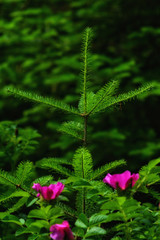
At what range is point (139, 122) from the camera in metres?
4.04

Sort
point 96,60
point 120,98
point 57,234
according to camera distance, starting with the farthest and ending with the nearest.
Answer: point 96,60
point 120,98
point 57,234

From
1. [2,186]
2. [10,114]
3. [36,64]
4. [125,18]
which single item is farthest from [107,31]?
[2,186]

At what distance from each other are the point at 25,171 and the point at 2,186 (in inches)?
16.6

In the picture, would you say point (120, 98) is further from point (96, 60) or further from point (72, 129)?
point (96, 60)

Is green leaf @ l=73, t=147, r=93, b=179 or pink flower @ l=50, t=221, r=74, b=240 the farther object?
green leaf @ l=73, t=147, r=93, b=179

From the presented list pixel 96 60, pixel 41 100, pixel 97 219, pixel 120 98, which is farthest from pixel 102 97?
pixel 96 60

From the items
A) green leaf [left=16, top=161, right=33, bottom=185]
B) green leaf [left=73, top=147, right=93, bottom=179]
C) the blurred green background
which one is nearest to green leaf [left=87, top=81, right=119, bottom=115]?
green leaf [left=73, top=147, right=93, bottom=179]

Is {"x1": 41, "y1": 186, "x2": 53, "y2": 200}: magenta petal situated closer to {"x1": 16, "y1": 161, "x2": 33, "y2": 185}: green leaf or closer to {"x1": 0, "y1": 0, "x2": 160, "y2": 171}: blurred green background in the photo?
{"x1": 16, "y1": 161, "x2": 33, "y2": 185}: green leaf

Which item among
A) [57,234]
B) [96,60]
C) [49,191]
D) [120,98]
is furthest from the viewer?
[96,60]

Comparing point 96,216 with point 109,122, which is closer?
point 96,216

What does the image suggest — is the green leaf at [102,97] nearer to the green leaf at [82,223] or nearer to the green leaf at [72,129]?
the green leaf at [72,129]

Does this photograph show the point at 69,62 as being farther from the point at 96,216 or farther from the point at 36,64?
the point at 96,216

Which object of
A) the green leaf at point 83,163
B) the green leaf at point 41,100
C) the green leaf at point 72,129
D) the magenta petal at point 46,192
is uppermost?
the green leaf at point 41,100

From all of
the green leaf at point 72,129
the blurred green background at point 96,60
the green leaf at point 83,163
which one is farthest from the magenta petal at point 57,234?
the blurred green background at point 96,60
